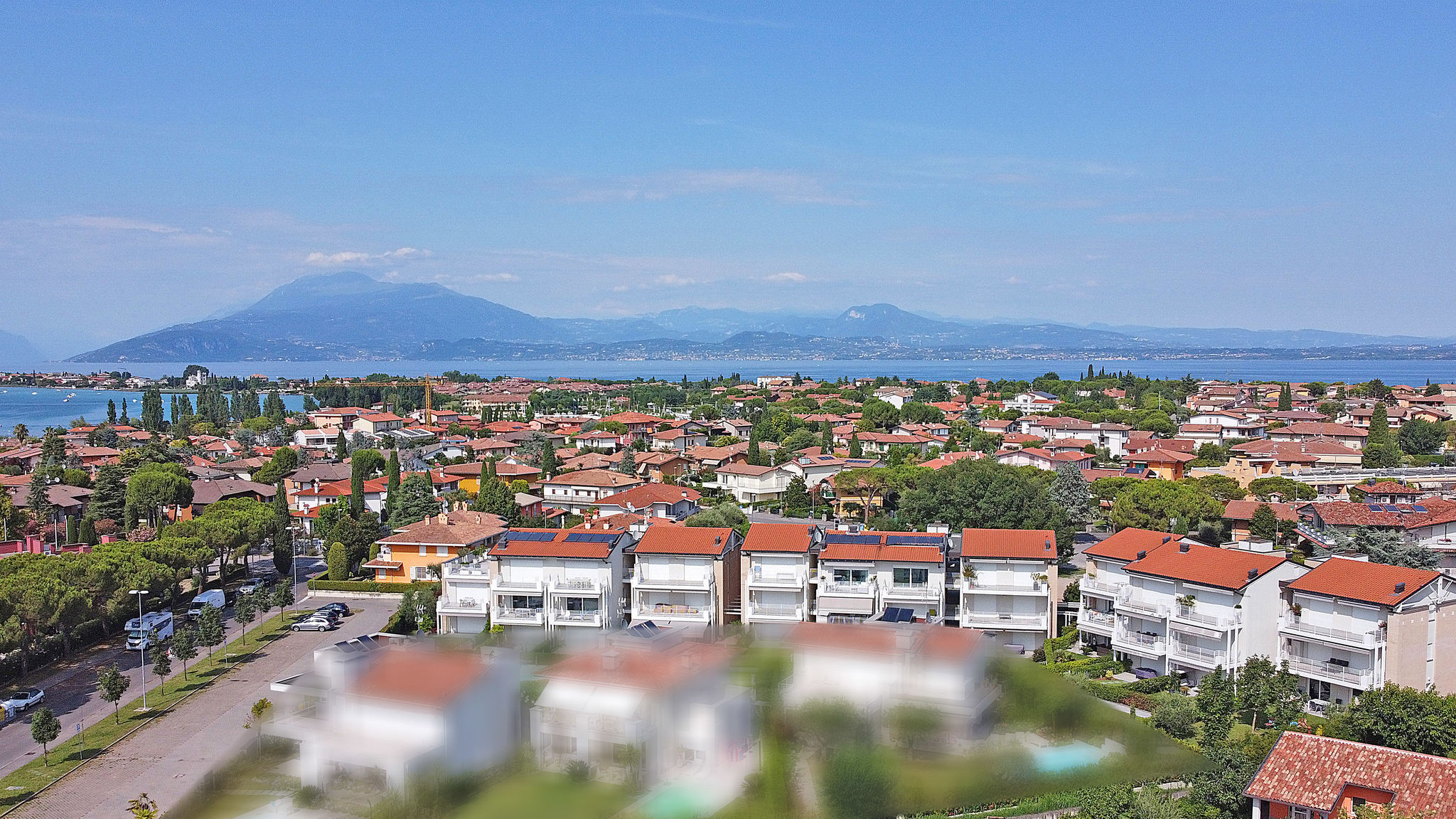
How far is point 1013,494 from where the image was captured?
27.7m

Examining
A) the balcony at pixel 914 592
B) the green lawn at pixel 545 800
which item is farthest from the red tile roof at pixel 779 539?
the green lawn at pixel 545 800

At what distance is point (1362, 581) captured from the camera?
16844 millimetres

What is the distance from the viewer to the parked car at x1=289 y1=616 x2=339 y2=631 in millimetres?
22530

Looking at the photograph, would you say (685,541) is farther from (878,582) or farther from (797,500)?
(797,500)

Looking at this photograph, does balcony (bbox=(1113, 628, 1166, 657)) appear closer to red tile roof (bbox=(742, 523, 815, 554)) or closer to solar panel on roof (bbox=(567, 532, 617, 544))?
red tile roof (bbox=(742, 523, 815, 554))

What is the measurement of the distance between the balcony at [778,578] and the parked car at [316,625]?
9816 mm

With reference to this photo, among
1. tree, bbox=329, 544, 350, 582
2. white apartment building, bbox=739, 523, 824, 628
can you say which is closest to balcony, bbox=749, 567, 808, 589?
white apartment building, bbox=739, 523, 824, 628

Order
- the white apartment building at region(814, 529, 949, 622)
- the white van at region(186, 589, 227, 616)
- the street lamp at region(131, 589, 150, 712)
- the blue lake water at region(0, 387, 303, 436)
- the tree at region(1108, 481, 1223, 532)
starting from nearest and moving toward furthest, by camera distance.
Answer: the street lamp at region(131, 589, 150, 712)
the white apartment building at region(814, 529, 949, 622)
the white van at region(186, 589, 227, 616)
the tree at region(1108, 481, 1223, 532)
the blue lake water at region(0, 387, 303, 436)

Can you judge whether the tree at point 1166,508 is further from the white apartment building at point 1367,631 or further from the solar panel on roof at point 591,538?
the solar panel on roof at point 591,538

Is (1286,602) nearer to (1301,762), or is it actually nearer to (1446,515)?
(1301,762)

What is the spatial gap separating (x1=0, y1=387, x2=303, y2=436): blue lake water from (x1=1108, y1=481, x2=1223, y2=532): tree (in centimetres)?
7831

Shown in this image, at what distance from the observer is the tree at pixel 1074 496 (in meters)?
32.2

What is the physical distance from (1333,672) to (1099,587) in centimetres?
434

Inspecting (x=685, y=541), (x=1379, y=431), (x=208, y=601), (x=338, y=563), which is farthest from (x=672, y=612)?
(x=1379, y=431)
